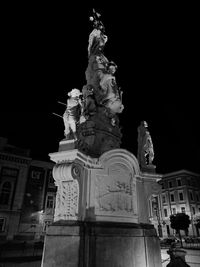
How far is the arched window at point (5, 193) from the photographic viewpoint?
88.6 ft

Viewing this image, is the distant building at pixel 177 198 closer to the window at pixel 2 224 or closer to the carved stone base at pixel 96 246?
the window at pixel 2 224

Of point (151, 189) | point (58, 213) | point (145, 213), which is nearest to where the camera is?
point (58, 213)

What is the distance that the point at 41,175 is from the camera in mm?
31828

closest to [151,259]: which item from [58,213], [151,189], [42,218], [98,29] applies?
[151,189]

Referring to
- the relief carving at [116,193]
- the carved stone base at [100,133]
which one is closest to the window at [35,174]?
the carved stone base at [100,133]

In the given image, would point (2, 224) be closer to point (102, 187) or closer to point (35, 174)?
point (35, 174)

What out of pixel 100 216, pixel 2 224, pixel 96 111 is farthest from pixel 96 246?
pixel 2 224

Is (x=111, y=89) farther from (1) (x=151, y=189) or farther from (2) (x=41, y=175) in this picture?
(2) (x=41, y=175)

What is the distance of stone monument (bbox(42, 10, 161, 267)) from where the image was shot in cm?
485

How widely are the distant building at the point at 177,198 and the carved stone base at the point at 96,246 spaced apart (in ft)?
145

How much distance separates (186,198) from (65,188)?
48468 millimetres

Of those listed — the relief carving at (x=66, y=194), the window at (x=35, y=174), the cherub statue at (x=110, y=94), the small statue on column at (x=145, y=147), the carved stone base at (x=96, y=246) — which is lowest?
the carved stone base at (x=96, y=246)

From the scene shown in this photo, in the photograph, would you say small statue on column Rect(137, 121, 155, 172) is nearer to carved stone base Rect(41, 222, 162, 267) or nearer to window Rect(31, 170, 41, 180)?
carved stone base Rect(41, 222, 162, 267)

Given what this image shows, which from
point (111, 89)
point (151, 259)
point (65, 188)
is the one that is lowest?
point (151, 259)
